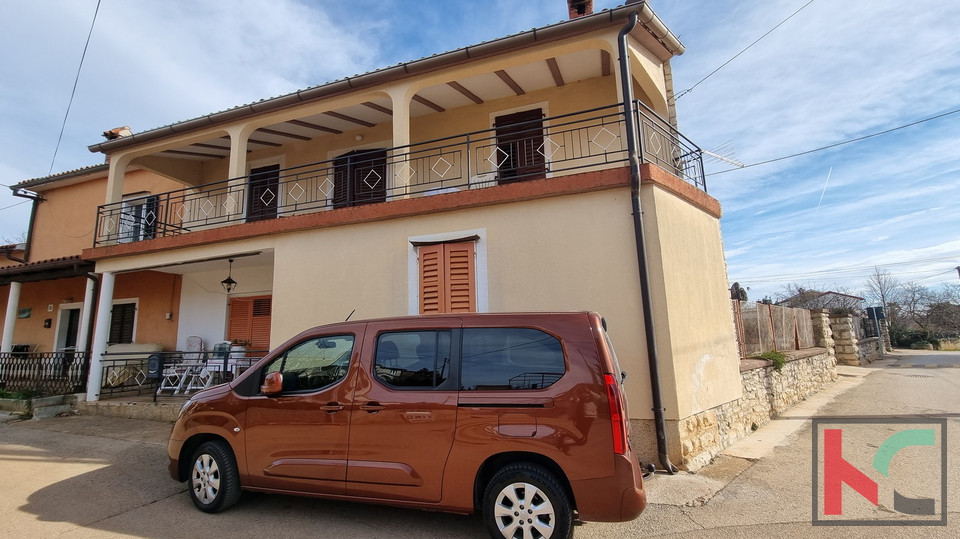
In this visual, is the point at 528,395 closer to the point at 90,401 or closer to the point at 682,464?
the point at 682,464

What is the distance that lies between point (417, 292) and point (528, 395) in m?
3.77

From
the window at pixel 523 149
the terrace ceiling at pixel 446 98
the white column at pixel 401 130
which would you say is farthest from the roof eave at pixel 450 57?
the window at pixel 523 149

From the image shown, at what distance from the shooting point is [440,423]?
3.56m

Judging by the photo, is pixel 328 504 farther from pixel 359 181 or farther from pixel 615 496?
pixel 359 181

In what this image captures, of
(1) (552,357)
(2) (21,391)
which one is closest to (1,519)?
(1) (552,357)

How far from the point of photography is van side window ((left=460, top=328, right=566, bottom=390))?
347cm

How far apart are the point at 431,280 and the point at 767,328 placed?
9533mm

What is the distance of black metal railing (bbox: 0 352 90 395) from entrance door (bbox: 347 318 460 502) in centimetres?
948

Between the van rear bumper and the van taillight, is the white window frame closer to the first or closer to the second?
the van taillight

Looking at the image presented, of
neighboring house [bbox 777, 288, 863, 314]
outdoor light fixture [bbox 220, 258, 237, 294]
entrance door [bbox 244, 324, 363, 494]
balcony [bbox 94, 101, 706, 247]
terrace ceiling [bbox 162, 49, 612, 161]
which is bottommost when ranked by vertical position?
entrance door [bbox 244, 324, 363, 494]

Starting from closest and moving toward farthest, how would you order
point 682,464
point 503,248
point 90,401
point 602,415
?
point 602,415 → point 682,464 → point 503,248 → point 90,401

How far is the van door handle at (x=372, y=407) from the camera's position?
148 inches

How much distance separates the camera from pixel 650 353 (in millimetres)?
5539

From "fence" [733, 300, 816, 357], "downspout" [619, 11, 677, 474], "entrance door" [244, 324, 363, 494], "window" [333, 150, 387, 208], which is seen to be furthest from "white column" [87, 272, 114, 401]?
"fence" [733, 300, 816, 357]
